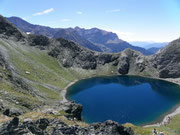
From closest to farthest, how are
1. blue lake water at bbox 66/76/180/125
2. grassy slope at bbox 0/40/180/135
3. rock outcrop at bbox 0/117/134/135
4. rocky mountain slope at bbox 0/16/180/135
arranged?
rock outcrop at bbox 0/117/134/135
rocky mountain slope at bbox 0/16/180/135
blue lake water at bbox 66/76/180/125
grassy slope at bbox 0/40/180/135

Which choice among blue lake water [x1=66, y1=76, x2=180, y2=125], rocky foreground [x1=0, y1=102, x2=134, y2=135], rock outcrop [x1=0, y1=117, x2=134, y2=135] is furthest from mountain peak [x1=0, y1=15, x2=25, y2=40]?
rock outcrop [x1=0, y1=117, x2=134, y2=135]

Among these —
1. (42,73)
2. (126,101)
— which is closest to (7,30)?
(42,73)

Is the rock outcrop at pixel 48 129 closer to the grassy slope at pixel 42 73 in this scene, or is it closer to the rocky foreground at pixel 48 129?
the rocky foreground at pixel 48 129

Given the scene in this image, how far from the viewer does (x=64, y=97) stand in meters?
123

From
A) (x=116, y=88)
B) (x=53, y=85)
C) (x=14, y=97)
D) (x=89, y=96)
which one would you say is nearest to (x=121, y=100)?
(x=89, y=96)

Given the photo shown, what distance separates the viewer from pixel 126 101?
118 metres

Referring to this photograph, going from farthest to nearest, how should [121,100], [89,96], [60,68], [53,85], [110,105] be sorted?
[60,68] < [53,85] < [89,96] < [121,100] < [110,105]

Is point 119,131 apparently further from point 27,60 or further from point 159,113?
point 27,60

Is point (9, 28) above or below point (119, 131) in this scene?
above

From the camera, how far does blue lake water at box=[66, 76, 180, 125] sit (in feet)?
302

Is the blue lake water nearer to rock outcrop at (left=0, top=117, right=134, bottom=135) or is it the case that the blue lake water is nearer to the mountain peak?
rock outcrop at (left=0, top=117, right=134, bottom=135)

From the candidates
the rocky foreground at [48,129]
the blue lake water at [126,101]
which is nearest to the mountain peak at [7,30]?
the blue lake water at [126,101]

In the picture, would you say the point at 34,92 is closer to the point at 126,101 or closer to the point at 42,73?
the point at 42,73

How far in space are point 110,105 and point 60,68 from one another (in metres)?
101
